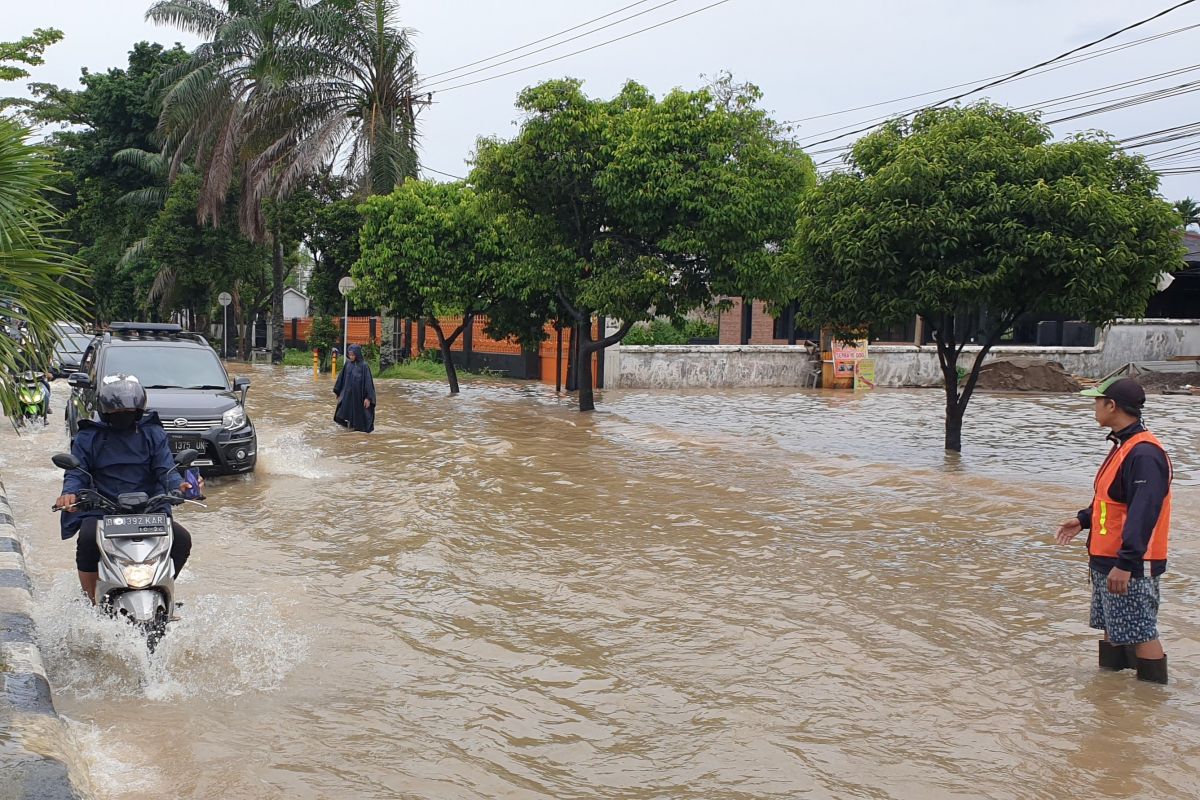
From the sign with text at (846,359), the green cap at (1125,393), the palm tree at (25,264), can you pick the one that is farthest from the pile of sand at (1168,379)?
the palm tree at (25,264)

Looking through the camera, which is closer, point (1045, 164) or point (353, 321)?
point (1045, 164)

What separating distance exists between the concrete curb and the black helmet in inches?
49.1

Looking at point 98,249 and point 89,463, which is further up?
point 98,249

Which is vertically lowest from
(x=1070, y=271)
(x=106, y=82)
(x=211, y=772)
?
(x=211, y=772)

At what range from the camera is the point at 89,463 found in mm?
5891

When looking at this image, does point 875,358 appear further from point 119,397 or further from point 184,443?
point 119,397

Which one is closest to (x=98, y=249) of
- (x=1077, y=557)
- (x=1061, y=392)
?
(x=1061, y=392)

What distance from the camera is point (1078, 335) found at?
1409 inches

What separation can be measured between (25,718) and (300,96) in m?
27.3

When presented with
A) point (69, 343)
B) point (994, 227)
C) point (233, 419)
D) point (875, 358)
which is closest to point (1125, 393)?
point (994, 227)

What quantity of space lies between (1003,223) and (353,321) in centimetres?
3312

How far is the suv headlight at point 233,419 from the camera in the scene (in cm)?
1206

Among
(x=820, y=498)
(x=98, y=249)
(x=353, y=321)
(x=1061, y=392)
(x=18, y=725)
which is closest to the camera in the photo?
(x=18, y=725)

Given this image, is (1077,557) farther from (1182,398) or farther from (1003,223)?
(1182,398)
